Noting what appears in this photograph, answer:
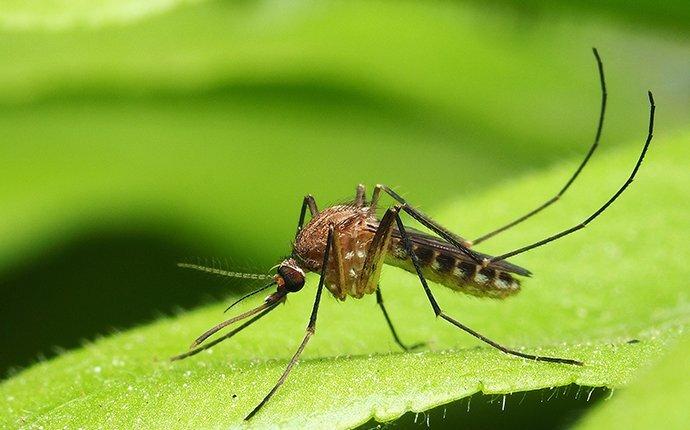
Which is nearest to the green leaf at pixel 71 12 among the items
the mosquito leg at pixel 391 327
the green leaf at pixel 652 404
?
the mosquito leg at pixel 391 327

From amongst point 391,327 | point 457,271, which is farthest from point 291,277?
point 457,271

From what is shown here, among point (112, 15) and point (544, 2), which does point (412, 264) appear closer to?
point (112, 15)

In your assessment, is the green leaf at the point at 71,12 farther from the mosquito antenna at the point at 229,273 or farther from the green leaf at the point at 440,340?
the green leaf at the point at 440,340

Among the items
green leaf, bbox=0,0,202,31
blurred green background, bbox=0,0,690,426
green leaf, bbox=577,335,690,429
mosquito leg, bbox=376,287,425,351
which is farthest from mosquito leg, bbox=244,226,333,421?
blurred green background, bbox=0,0,690,426

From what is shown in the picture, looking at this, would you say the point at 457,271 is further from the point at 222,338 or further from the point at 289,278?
the point at 222,338

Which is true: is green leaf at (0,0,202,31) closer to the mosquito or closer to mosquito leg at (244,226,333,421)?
the mosquito

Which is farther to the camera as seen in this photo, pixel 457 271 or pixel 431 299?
pixel 457 271

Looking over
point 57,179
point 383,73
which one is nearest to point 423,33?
point 383,73
